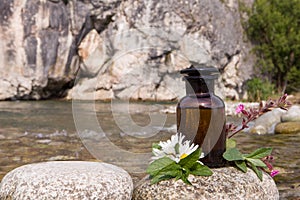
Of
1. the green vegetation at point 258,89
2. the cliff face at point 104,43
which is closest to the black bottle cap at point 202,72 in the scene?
the cliff face at point 104,43

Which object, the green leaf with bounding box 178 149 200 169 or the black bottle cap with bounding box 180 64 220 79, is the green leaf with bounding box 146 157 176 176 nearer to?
the green leaf with bounding box 178 149 200 169

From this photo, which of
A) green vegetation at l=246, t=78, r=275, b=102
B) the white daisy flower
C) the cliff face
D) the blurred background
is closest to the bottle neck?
the white daisy flower

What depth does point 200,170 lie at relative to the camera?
2.50 m

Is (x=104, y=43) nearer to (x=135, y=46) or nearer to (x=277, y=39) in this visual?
(x=135, y=46)

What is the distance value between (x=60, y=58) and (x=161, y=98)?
5.76 m

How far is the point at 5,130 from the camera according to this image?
314 inches

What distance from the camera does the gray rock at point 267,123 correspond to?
8094 millimetres

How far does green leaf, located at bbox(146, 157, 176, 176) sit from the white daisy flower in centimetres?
3

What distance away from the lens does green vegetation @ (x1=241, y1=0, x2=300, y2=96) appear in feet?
71.2

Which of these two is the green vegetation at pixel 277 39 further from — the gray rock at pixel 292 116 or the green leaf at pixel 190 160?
the green leaf at pixel 190 160

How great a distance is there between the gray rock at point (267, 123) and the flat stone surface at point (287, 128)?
8.3 inches

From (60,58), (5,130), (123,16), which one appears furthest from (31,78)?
(5,130)

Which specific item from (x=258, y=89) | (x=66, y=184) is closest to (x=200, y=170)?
(x=66, y=184)

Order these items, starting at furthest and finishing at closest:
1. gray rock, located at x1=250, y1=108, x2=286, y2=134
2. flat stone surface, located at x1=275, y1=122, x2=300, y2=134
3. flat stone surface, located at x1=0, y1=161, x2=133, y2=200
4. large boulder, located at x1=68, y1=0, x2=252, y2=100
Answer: large boulder, located at x1=68, y1=0, x2=252, y2=100 < gray rock, located at x1=250, y1=108, x2=286, y2=134 < flat stone surface, located at x1=275, y1=122, x2=300, y2=134 < flat stone surface, located at x1=0, y1=161, x2=133, y2=200
